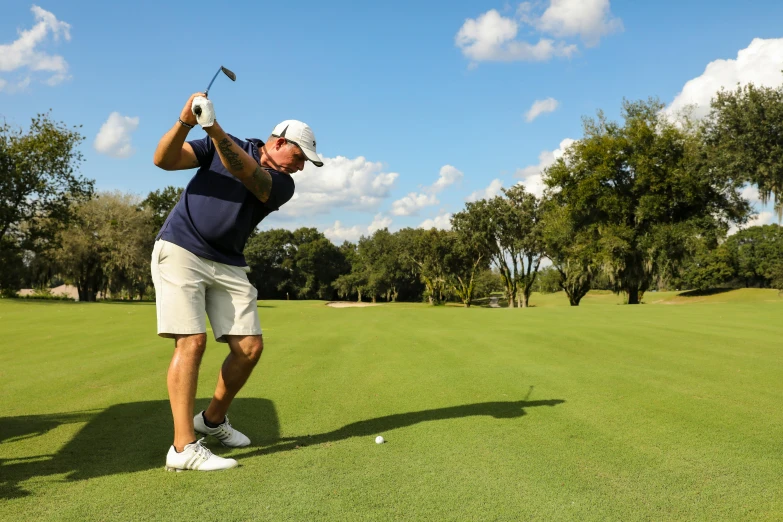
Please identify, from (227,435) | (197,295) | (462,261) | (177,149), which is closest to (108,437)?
(227,435)

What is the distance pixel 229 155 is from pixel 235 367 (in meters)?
1.62

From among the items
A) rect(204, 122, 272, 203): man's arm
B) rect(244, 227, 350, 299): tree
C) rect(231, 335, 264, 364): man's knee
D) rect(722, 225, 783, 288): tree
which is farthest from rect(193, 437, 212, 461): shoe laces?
rect(722, 225, 783, 288): tree

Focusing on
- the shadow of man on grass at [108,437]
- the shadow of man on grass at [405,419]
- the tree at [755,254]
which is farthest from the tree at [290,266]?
the shadow of man on grass at [405,419]

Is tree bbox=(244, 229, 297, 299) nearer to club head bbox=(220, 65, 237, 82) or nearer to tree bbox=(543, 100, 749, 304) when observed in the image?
tree bbox=(543, 100, 749, 304)

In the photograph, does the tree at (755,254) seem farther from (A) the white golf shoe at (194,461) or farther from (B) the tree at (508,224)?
(A) the white golf shoe at (194,461)

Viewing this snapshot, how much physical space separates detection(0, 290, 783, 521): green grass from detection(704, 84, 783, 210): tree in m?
28.2

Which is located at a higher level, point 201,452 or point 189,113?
point 189,113

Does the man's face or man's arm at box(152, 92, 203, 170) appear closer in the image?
man's arm at box(152, 92, 203, 170)

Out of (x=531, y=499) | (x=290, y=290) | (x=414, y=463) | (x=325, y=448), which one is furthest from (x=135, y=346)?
(x=290, y=290)

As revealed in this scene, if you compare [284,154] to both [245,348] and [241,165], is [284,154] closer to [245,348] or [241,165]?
[241,165]

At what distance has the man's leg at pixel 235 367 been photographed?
4.09 meters

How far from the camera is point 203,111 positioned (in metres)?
3.31

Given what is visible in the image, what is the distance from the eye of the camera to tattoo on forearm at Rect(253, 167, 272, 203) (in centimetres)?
367

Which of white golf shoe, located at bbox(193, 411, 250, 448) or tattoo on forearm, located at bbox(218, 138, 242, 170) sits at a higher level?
tattoo on forearm, located at bbox(218, 138, 242, 170)
